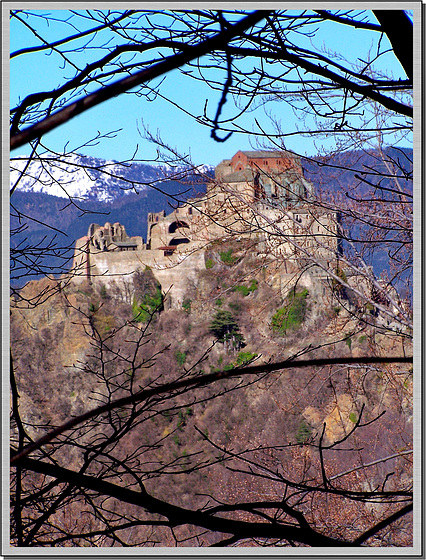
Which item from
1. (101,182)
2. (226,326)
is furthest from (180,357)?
(101,182)

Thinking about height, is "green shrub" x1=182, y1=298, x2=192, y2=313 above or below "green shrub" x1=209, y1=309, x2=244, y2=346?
above

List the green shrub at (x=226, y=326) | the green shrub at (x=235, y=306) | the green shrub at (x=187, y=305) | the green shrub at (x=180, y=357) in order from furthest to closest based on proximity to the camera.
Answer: the green shrub at (x=187, y=305) → the green shrub at (x=235, y=306) → the green shrub at (x=180, y=357) → the green shrub at (x=226, y=326)

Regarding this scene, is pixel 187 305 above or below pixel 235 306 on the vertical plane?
above

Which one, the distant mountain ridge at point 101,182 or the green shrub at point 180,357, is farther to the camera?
the green shrub at point 180,357

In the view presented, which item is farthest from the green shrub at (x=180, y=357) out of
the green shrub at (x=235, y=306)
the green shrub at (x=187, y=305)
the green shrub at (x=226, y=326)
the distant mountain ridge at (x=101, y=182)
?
the distant mountain ridge at (x=101, y=182)

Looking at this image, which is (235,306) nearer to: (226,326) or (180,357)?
(226,326)

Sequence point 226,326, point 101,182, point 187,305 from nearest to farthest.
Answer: point 101,182 → point 226,326 → point 187,305

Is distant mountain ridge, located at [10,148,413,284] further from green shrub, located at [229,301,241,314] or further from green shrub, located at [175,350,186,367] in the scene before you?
green shrub, located at [229,301,241,314]

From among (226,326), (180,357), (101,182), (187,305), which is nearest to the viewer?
(101,182)

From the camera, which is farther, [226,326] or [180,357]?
[180,357]

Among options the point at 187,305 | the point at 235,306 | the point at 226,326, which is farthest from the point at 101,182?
the point at 187,305

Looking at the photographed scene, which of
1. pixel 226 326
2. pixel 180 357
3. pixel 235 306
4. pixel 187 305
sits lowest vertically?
pixel 180 357

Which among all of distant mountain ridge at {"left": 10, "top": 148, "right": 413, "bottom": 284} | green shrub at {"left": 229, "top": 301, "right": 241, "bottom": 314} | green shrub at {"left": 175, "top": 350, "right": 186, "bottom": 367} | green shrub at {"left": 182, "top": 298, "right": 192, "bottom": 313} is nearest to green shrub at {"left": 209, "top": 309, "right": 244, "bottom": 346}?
green shrub at {"left": 229, "top": 301, "right": 241, "bottom": 314}

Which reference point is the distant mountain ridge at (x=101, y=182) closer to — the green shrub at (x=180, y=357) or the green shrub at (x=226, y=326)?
the green shrub at (x=226, y=326)
